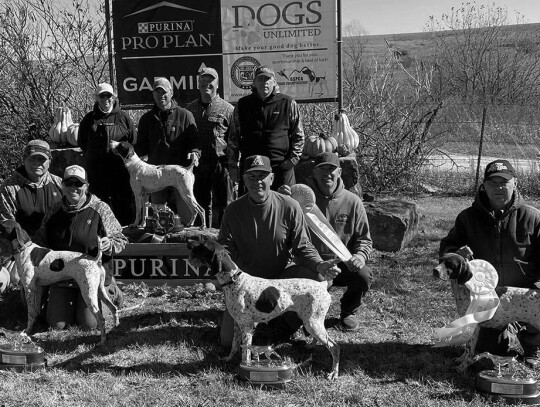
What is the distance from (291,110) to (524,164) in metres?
7.19

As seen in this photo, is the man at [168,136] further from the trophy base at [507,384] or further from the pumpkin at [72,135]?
the trophy base at [507,384]

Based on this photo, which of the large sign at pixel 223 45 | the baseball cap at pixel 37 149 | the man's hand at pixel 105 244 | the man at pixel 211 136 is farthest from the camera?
the large sign at pixel 223 45

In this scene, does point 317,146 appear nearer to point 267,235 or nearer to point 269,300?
point 267,235

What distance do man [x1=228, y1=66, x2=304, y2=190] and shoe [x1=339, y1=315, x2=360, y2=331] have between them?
1.67 m

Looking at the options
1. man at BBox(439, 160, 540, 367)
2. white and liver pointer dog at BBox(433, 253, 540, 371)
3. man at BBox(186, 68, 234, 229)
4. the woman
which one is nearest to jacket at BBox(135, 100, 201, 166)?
man at BBox(186, 68, 234, 229)

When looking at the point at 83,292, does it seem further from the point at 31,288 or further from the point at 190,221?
the point at 190,221

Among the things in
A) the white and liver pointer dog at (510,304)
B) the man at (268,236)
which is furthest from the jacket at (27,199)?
the white and liver pointer dog at (510,304)

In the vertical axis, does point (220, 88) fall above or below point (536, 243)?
above

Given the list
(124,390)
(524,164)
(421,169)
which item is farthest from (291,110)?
(524,164)

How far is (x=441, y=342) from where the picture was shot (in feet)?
13.4

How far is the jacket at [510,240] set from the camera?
4230mm

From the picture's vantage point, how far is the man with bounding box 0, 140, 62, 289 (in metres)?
5.35

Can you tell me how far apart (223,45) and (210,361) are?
524cm

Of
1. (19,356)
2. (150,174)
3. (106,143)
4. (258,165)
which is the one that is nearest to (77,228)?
(19,356)
